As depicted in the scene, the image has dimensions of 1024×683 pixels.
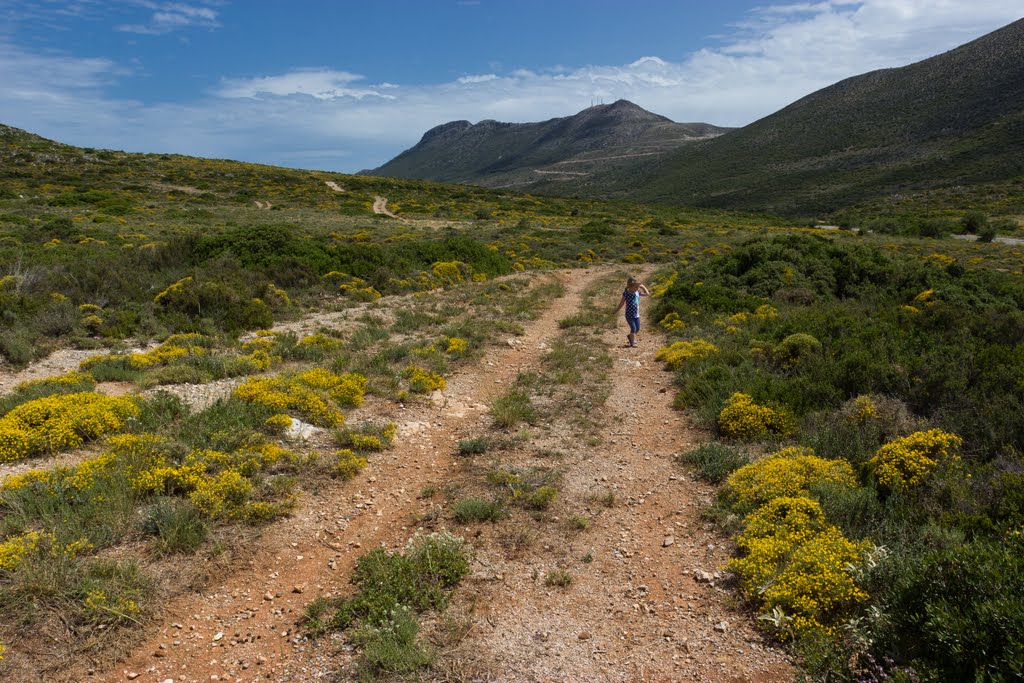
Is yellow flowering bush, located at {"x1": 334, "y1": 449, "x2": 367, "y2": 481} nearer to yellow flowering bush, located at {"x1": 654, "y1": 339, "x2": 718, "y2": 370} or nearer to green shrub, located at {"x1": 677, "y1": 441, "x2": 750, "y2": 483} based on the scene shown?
green shrub, located at {"x1": 677, "y1": 441, "x2": 750, "y2": 483}

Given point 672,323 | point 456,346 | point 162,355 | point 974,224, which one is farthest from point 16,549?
point 974,224

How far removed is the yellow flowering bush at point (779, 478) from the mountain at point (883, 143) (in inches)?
3151

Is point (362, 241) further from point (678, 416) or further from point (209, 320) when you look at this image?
point (678, 416)

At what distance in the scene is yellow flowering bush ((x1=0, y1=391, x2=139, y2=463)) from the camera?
6309 millimetres

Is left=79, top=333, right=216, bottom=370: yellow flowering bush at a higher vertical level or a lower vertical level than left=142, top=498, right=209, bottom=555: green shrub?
higher

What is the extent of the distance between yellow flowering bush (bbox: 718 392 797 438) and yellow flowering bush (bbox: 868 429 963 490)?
142 cm

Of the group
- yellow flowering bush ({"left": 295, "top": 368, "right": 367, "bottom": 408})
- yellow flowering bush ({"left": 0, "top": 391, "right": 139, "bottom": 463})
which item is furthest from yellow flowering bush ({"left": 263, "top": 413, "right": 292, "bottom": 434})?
yellow flowering bush ({"left": 0, "top": 391, "right": 139, "bottom": 463})

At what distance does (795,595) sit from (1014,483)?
2559mm

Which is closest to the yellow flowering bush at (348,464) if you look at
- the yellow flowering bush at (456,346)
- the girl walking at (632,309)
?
the yellow flowering bush at (456,346)

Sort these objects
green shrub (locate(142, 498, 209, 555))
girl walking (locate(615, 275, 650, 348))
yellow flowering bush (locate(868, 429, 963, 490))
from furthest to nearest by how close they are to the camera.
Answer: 1. girl walking (locate(615, 275, 650, 348))
2. yellow flowering bush (locate(868, 429, 963, 490))
3. green shrub (locate(142, 498, 209, 555))

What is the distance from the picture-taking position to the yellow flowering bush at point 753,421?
7.44m

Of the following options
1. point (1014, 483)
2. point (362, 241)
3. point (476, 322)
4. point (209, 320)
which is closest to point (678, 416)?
point (1014, 483)

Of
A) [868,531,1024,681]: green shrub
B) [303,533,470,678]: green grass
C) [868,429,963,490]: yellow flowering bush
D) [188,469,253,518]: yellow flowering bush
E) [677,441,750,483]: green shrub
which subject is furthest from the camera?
[677,441,750,483]: green shrub

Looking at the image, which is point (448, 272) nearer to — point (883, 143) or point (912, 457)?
point (912, 457)
